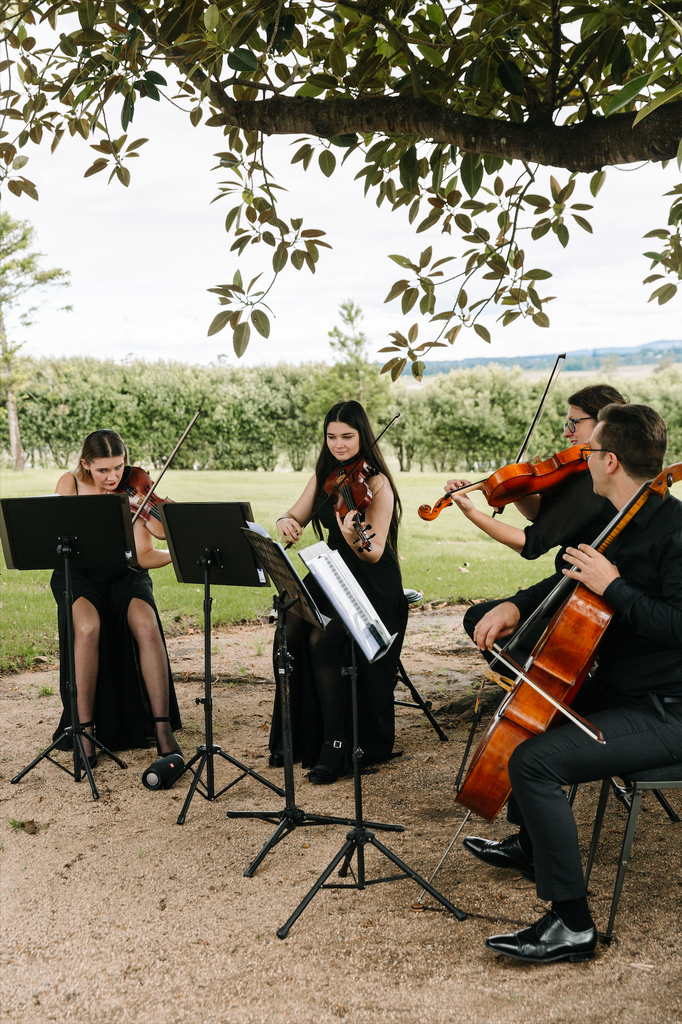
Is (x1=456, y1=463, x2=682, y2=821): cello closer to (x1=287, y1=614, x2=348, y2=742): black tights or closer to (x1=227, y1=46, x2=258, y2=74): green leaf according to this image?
(x1=287, y1=614, x2=348, y2=742): black tights

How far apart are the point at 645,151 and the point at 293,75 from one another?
72.3 inches

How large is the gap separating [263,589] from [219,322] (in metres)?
6.57

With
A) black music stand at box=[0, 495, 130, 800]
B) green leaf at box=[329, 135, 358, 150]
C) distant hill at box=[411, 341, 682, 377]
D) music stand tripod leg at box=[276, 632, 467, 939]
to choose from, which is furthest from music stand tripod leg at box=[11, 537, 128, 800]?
distant hill at box=[411, 341, 682, 377]

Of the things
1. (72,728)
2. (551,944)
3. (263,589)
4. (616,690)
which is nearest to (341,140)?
(616,690)

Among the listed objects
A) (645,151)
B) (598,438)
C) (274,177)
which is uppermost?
(274,177)

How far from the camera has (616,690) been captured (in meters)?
2.51

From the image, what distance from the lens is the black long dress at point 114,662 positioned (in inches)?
166

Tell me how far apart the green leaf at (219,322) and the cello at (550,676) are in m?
1.45

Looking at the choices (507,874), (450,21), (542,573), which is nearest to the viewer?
(507,874)

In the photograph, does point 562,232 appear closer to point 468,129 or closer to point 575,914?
point 468,129

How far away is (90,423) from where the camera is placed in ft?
53.1

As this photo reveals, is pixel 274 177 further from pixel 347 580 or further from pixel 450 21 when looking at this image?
pixel 347 580

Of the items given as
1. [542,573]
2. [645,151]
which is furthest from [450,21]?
[542,573]

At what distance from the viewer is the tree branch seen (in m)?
3.16
